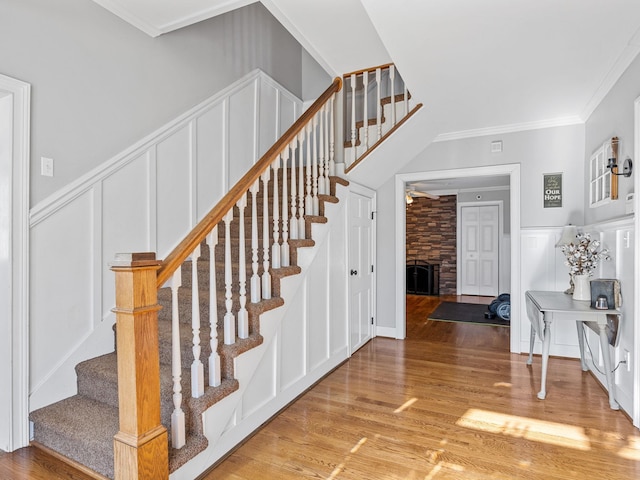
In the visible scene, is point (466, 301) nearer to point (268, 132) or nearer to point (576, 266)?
point (576, 266)

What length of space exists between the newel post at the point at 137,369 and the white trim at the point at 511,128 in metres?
3.61

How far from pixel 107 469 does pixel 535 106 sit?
13.5ft

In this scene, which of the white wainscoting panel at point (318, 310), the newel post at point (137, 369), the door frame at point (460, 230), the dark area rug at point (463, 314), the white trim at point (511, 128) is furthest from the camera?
the door frame at point (460, 230)

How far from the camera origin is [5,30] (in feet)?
6.72

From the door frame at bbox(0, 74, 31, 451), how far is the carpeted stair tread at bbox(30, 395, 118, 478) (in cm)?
8

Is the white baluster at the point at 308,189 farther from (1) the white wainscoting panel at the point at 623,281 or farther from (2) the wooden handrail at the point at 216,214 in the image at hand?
(1) the white wainscoting panel at the point at 623,281

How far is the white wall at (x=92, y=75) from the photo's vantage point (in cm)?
217

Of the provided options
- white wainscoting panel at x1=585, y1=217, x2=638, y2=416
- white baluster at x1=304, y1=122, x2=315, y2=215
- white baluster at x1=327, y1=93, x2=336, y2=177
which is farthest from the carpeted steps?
white wainscoting panel at x1=585, y1=217, x2=638, y2=416

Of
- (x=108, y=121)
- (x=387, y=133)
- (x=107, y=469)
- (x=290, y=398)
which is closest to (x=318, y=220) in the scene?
(x=387, y=133)

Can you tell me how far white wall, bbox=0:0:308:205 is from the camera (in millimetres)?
2174

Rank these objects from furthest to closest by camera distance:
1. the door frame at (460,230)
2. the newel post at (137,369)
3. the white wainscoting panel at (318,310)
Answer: the door frame at (460,230) → the white wainscoting panel at (318,310) → the newel post at (137,369)

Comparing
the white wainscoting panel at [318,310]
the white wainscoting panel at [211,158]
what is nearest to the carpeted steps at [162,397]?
the white wainscoting panel at [318,310]

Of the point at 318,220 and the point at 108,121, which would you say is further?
the point at 318,220

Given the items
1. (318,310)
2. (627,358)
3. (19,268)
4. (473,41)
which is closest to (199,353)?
(19,268)
